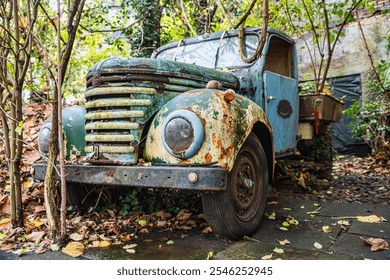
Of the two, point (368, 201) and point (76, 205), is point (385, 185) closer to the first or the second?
point (368, 201)

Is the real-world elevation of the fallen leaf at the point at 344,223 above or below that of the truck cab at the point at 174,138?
below

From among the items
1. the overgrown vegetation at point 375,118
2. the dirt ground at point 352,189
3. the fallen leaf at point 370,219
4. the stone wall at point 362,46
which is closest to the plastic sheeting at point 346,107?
the stone wall at point 362,46

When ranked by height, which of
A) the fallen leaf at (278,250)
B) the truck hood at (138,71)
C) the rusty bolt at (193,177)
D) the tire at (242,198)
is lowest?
the fallen leaf at (278,250)

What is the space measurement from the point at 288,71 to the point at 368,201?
182cm

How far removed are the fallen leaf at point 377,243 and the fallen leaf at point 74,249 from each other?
197 cm

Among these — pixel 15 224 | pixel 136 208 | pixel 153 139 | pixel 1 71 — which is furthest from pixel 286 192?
pixel 1 71

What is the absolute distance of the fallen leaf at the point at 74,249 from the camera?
89.1 inches

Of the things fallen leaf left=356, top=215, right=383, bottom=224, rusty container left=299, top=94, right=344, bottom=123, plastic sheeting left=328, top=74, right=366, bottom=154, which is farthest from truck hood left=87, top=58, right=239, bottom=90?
plastic sheeting left=328, top=74, right=366, bottom=154

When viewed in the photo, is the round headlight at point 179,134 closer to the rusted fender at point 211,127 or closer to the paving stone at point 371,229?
the rusted fender at point 211,127

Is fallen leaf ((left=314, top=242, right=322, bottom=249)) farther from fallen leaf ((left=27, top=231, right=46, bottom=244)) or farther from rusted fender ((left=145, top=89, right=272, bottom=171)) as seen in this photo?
fallen leaf ((left=27, top=231, right=46, bottom=244))

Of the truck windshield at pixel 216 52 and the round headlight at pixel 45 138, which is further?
the truck windshield at pixel 216 52

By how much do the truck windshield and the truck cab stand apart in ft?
2.14

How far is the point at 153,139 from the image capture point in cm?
242

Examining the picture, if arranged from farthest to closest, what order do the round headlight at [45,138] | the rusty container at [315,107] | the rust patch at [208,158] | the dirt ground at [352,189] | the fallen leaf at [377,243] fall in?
the rusty container at [315,107] → the dirt ground at [352,189] → the round headlight at [45,138] → the fallen leaf at [377,243] → the rust patch at [208,158]
